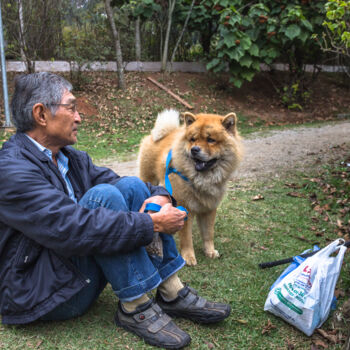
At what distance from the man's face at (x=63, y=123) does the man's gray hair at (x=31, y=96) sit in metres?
0.03

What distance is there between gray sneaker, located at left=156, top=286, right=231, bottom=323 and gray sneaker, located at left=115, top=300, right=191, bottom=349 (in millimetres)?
167

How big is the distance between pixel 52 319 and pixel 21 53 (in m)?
9.51

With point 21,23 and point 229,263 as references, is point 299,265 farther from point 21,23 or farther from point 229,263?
point 21,23

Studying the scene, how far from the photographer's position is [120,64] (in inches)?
409

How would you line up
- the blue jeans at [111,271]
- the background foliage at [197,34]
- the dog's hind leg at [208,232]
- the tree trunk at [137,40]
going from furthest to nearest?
the tree trunk at [137,40] < the background foliage at [197,34] < the dog's hind leg at [208,232] < the blue jeans at [111,271]

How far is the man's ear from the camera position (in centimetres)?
193

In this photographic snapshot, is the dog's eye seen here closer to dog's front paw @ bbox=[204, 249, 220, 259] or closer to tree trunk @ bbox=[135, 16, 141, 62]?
dog's front paw @ bbox=[204, 249, 220, 259]

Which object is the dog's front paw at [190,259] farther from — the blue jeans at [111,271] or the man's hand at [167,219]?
the man's hand at [167,219]

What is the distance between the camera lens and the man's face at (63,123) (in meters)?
2.01

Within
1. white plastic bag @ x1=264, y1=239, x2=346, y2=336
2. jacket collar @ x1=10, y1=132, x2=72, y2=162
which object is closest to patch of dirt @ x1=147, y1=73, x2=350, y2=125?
white plastic bag @ x1=264, y1=239, x2=346, y2=336

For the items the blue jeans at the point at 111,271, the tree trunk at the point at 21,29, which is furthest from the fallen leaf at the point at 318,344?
the tree trunk at the point at 21,29

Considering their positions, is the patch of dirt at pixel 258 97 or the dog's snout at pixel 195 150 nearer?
the dog's snout at pixel 195 150

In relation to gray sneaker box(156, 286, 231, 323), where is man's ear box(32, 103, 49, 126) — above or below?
above

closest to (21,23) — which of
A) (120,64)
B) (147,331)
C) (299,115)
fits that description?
(120,64)
